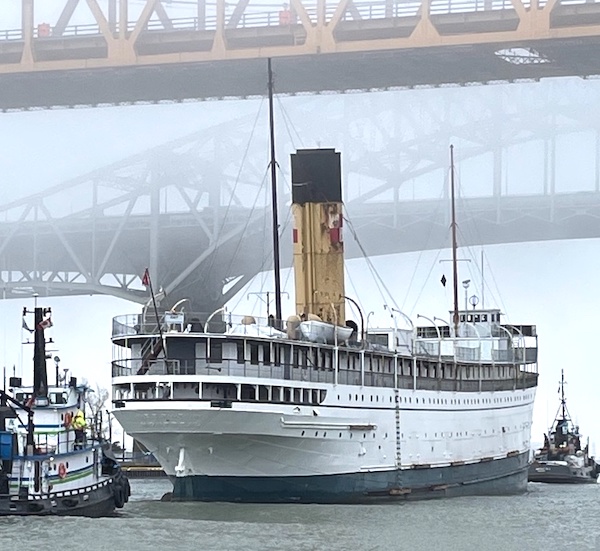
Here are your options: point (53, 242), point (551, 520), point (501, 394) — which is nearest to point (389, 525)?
point (551, 520)

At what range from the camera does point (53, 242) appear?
6512 centimetres

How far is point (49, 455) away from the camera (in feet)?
107

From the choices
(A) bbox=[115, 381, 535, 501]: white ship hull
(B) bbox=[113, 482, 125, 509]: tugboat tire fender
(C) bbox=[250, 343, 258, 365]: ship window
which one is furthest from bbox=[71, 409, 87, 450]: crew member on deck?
(C) bbox=[250, 343, 258, 365]: ship window

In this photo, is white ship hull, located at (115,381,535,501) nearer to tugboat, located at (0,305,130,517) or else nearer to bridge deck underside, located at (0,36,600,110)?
tugboat, located at (0,305,130,517)

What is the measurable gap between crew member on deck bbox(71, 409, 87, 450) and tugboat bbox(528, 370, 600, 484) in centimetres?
1988

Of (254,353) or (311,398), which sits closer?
(254,353)

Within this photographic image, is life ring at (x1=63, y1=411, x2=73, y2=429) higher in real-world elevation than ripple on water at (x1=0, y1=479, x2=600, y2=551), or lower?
higher

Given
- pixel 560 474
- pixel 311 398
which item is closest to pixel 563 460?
pixel 560 474

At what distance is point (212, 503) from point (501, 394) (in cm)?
1190

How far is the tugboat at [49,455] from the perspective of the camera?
3219cm

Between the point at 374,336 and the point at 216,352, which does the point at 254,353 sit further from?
the point at 374,336

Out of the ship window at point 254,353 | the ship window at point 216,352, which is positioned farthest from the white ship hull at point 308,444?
the ship window at point 216,352

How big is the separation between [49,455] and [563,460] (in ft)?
83.8

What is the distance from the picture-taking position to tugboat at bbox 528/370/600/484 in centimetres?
5206
